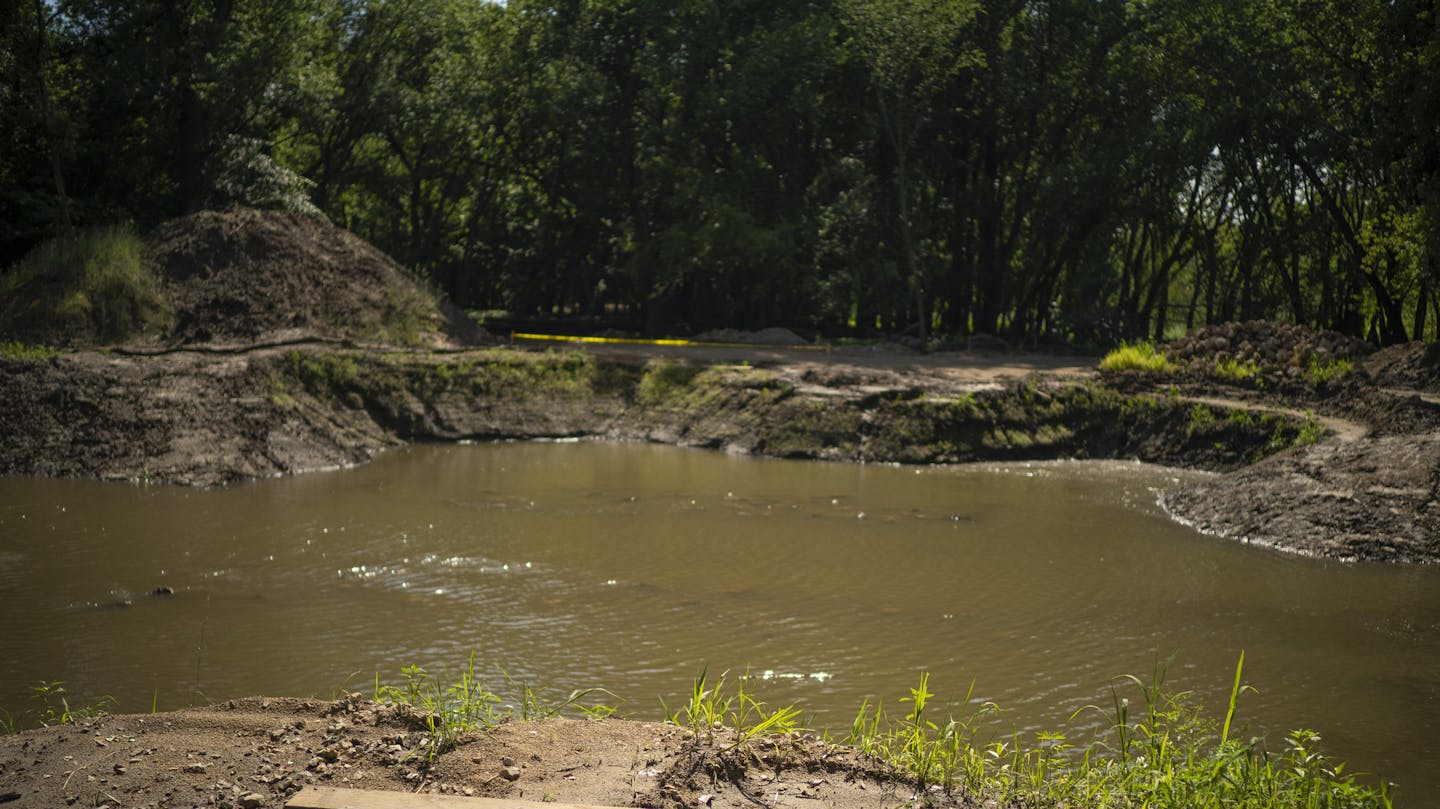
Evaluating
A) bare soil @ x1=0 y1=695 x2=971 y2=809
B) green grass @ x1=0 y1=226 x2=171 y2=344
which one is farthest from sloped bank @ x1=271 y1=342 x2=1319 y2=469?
bare soil @ x1=0 y1=695 x2=971 y2=809

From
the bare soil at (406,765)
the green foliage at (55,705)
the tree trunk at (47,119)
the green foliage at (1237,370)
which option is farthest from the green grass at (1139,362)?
the tree trunk at (47,119)

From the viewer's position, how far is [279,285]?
18.1 metres

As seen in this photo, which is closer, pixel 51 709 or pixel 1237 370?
pixel 51 709

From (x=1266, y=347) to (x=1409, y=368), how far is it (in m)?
2.07

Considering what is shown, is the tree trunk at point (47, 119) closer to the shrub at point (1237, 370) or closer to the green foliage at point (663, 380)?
the green foliage at point (663, 380)

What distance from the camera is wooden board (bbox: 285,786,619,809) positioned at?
12.7ft

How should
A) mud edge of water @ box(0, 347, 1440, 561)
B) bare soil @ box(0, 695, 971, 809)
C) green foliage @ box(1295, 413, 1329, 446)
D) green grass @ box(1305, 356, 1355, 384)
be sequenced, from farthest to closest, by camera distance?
green grass @ box(1305, 356, 1355, 384), green foliage @ box(1295, 413, 1329, 446), mud edge of water @ box(0, 347, 1440, 561), bare soil @ box(0, 695, 971, 809)

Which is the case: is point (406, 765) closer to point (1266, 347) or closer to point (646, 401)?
point (646, 401)

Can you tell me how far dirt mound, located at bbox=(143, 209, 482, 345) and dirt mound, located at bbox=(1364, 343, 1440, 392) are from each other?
43.6 feet

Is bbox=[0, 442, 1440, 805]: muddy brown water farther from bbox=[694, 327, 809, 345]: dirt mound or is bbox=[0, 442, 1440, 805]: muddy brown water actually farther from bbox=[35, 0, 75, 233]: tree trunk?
bbox=[694, 327, 809, 345]: dirt mound

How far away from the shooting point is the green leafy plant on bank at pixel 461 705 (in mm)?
4730

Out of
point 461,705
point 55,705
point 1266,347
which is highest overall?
point 1266,347

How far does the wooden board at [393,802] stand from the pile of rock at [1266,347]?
Answer: 15.0 meters

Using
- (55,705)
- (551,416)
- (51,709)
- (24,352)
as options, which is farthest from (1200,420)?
(24,352)
